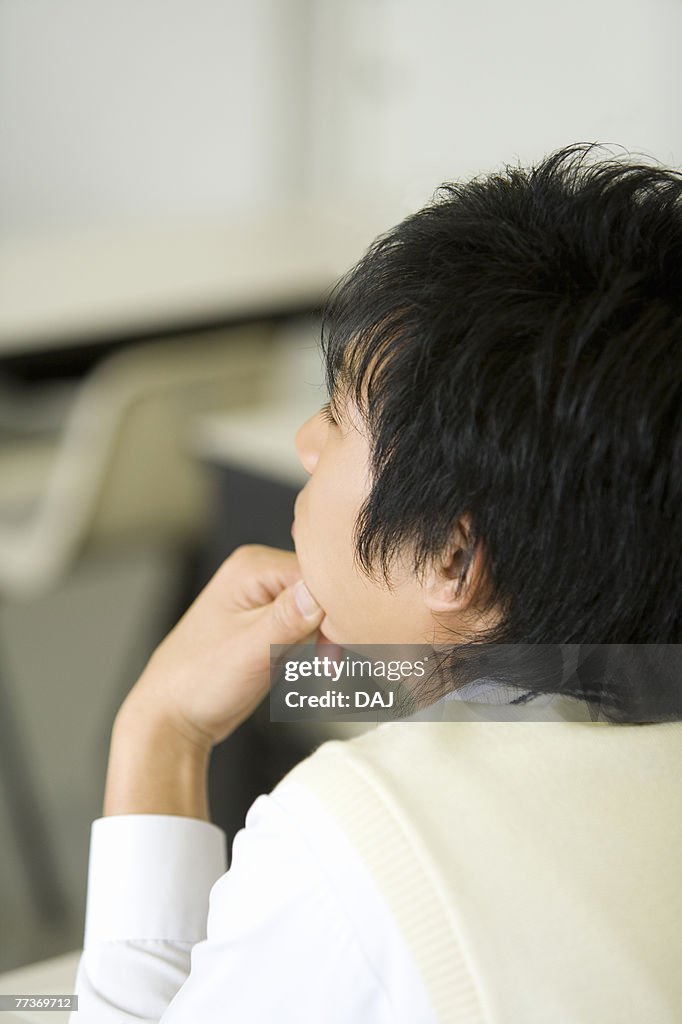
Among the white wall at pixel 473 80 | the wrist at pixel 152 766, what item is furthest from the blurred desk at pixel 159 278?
the wrist at pixel 152 766

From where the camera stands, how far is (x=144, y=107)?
113 inches

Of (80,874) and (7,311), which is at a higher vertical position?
(7,311)

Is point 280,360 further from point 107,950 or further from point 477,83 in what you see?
point 107,950

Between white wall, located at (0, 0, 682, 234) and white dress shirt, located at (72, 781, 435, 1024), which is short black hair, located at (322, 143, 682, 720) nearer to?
white dress shirt, located at (72, 781, 435, 1024)

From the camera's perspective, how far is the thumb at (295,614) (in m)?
0.46

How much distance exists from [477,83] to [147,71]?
2.90 feet

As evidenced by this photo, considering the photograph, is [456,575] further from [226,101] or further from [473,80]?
[226,101]

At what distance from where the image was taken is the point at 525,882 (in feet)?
1.11

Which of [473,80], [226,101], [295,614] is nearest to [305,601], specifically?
[295,614]

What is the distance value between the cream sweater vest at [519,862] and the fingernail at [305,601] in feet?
0.31

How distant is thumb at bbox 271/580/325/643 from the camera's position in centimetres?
46

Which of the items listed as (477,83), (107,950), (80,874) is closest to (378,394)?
(107,950)

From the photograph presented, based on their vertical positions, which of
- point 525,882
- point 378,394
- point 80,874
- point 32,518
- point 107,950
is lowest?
point 80,874

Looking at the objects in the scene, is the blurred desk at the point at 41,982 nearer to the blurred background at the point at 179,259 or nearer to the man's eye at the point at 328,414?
the blurred background at the point at 179,259
